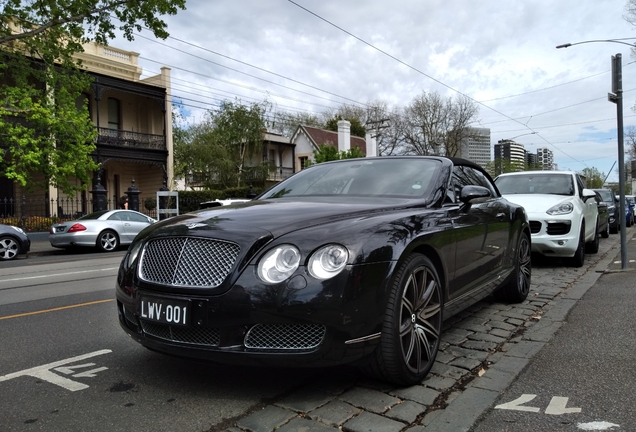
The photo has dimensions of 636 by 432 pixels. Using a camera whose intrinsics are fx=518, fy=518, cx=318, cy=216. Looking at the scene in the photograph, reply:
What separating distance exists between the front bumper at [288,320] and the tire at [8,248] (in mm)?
13007

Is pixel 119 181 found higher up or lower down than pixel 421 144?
lower down

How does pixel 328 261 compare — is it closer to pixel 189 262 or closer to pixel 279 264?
pixel 279 264

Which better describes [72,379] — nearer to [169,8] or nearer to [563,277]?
[563,277]

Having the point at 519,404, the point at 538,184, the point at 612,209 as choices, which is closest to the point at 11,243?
the point at 538,184

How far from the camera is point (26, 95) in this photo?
1775cm

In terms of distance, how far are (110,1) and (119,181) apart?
55.6 ft

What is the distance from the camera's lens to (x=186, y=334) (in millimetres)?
2920

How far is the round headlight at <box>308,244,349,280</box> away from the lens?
2.74 metres

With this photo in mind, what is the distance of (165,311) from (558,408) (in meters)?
2.29

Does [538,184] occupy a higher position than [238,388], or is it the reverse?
[538,184]

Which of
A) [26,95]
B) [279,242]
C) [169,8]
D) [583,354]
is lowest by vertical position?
[583,354]

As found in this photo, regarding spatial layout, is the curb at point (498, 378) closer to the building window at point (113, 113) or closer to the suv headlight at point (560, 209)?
the suv headlight at point (560, 209)

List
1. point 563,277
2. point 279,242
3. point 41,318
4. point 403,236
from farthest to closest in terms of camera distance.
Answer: point 563,277
point 41,318
point 403,236
point 279,242

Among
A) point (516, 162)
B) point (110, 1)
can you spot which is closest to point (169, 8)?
point (110, 1)
